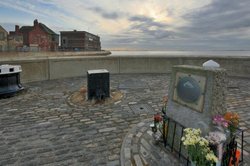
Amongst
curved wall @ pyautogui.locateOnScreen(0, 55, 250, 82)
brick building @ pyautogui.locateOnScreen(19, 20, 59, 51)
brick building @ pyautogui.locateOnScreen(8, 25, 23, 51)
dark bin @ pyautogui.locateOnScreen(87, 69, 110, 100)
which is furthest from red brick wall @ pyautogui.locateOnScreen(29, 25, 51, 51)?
dark bin @ pyautogui.locateOnScreen(87, 69, 110, 100)

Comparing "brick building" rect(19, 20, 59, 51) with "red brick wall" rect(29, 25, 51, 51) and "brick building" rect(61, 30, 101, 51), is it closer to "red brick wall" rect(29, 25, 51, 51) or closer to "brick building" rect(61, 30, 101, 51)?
"red brick wall" rect(29, 25, 51, 51)

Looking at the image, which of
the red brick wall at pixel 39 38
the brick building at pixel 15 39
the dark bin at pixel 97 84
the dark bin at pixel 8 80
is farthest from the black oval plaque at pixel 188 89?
the red brick wall at pixel 39 38

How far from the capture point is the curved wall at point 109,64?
32.5 ft

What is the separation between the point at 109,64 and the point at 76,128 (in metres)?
8.11

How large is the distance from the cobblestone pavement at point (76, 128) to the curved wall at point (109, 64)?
275cm

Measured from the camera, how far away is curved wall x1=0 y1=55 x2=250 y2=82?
991 cm

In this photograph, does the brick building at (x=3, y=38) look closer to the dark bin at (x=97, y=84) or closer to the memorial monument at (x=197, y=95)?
the dark bin at (x=97, y=84)

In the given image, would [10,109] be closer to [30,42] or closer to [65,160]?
[65,160]

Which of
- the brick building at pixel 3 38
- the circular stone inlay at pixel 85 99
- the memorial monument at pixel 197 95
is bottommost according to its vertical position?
the circular stone inlay at pixel 85 99

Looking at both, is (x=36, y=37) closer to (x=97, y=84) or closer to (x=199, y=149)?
(x=97, y=84)

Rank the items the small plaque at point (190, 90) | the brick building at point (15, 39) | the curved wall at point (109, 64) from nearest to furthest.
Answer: the small plaque at point (190, 90), the curved wall at point (109, 64), the brick building at point (15, 39)

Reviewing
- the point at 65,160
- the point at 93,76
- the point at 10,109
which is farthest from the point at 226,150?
the point at 10,109

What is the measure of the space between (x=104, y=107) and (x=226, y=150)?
152 inches

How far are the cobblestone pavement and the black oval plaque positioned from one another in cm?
110
